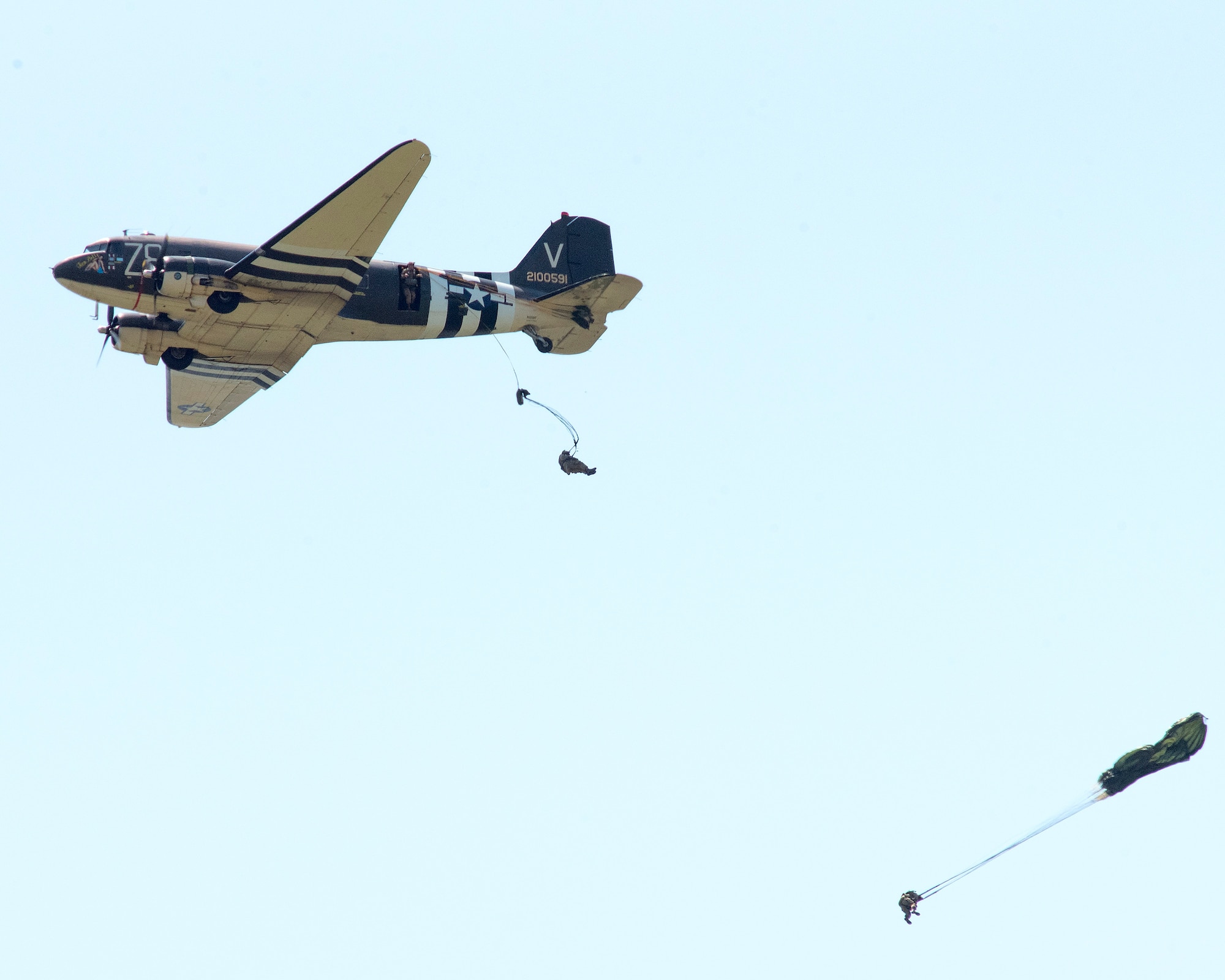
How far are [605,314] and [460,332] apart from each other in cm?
374

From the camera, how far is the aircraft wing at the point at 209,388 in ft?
109

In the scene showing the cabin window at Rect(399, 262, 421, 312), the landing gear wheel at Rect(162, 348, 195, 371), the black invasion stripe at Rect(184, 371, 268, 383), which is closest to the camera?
the landing gear wheel at Rect(162, 348, 195, 371)

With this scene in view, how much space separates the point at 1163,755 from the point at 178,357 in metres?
21.8

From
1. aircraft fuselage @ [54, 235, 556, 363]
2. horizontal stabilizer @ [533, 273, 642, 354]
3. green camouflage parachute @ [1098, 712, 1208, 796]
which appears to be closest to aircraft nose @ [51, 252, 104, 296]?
aircraft fuselage @ [54, 235, 556, 363]

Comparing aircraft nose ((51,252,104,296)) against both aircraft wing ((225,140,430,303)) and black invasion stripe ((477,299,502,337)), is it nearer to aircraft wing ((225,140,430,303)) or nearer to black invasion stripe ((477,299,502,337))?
aircraft wing ((225,140,430,303))

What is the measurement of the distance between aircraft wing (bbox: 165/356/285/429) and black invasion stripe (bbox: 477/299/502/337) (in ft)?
16.4

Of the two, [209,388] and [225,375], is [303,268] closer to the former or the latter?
[225,375]

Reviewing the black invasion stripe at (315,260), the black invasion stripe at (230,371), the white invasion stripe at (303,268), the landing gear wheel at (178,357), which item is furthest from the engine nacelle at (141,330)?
the black invasion stripe at (315,260)

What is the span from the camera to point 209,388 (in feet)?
113

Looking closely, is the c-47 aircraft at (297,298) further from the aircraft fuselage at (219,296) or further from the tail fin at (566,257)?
the tail fin at (566,257)

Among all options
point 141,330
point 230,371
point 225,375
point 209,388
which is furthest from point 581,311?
point 141,330

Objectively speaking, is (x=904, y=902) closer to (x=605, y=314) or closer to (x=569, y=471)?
(x=569, y=471)

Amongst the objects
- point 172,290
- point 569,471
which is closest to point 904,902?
point 569,471

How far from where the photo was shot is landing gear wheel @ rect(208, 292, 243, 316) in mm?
29719
